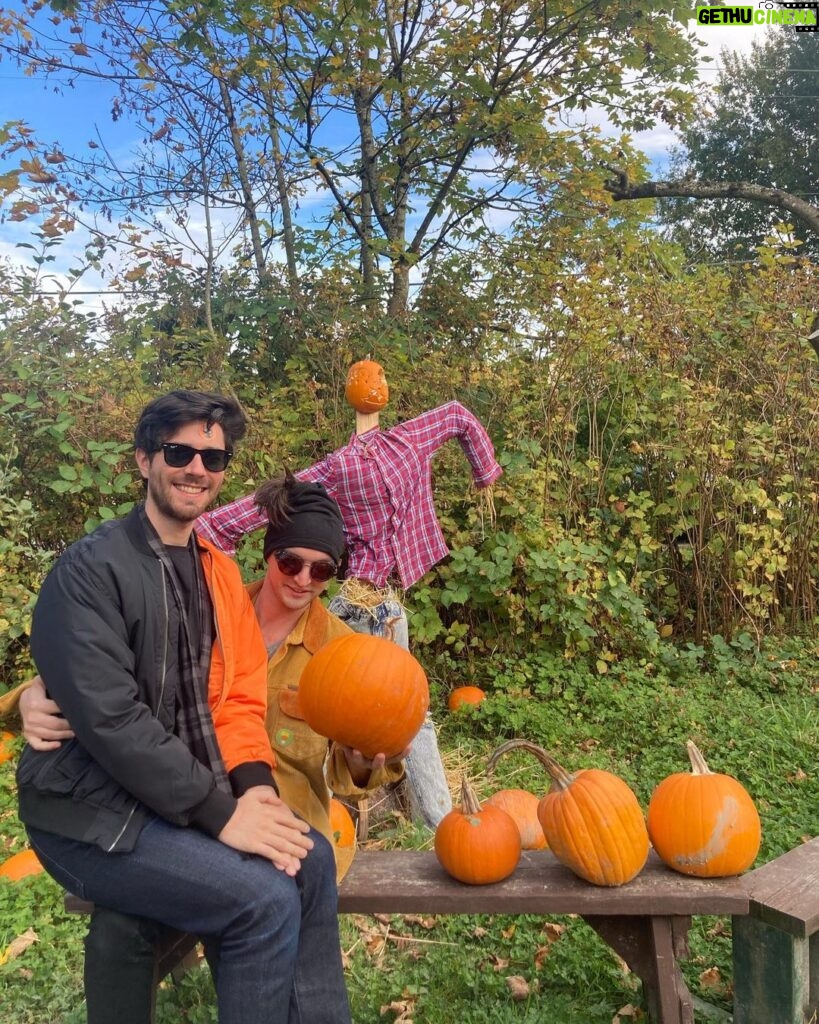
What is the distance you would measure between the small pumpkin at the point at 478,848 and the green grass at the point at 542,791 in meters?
0.51

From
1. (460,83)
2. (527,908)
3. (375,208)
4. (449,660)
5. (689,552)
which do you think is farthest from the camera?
(375,208)

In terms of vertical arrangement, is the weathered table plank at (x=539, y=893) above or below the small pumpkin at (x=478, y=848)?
below

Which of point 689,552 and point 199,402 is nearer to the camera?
point 199,402

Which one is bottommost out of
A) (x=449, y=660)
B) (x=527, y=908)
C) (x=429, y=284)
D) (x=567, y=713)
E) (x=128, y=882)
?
(x=567, y=713)

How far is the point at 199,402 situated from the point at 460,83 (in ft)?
17.3

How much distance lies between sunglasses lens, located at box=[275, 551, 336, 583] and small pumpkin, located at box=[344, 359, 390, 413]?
1.22m

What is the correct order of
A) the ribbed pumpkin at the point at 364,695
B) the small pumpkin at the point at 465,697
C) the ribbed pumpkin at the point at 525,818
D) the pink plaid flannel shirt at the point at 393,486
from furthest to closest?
the small pumpkin at the point at 465,697 → the pink plaid flannel shirt at the point at 393,486 → the ribbed pumpkin at the point at 525,818 → the ribbed pumpkin at the point at 364,695

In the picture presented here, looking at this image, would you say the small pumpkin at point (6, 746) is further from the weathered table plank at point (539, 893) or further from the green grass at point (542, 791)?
the weathered table plank at point (539, 893)

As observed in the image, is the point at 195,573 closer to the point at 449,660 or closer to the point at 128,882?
the point at 128,882

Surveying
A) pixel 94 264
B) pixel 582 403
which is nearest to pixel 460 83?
pixel 582 403

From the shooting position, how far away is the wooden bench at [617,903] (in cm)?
189

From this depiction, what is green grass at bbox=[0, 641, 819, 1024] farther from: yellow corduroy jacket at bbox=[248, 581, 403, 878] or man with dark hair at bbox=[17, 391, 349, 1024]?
man with dark hair at bbox=[17, 391, 349, 1024]

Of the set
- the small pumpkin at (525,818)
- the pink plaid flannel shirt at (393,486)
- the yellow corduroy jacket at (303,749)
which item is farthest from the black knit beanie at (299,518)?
the small pumpkin at (525,818)

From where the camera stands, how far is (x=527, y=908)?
195 cm
